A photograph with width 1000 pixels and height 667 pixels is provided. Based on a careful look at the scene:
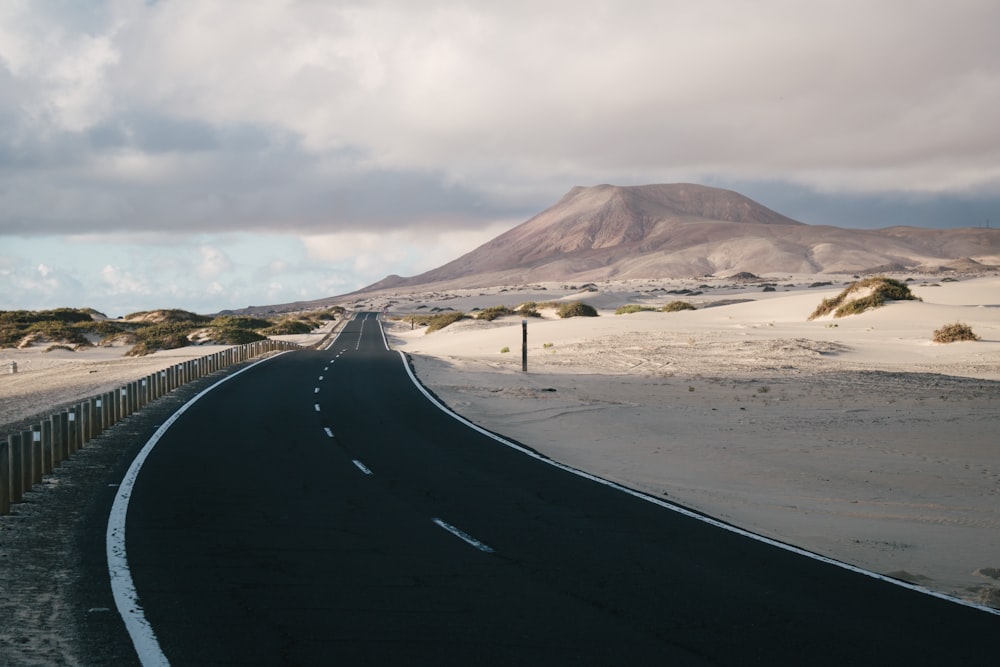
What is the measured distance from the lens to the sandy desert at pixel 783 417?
12.0m

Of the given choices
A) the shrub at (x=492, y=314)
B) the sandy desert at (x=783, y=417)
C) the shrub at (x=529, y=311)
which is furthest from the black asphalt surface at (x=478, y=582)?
the shrub at (x=529, y=311)

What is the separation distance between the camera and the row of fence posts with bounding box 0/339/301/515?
471 inches

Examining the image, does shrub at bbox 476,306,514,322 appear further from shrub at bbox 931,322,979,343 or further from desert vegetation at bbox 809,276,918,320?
shrub at bbox 931,322,979,343

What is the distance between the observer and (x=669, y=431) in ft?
68.0

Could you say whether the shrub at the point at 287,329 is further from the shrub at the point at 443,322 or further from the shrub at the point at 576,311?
the shrub at the point at 576,311

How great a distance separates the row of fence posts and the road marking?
529cm

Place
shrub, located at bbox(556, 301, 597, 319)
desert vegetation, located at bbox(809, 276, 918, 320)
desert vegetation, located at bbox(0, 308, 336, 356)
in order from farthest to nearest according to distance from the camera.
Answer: shrub, located at bbox(556, 301, 597, 319) < desert vegetation, located at bbox(0, 308, 336, 356) < desert vegetation, located at bbox(809, 276, 918, 320)

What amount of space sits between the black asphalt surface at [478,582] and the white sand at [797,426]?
1492 mm

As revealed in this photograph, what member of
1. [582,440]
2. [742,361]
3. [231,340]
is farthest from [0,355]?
[582,440]

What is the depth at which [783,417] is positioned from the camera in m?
22.5

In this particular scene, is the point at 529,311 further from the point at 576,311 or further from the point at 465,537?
the point at 465,537

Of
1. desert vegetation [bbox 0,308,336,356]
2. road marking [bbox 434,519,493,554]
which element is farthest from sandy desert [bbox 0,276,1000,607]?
desert vegetation [bbox 0,308,336,356]

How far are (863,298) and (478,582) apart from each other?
2326 inches

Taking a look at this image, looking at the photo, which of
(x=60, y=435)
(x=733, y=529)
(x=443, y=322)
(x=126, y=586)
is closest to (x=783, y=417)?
(x=733, y=529)
